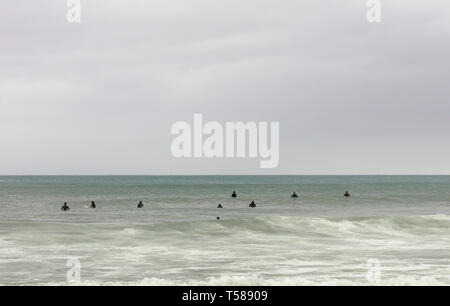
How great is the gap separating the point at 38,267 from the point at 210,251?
35.5 feet

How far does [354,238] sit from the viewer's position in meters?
43.1

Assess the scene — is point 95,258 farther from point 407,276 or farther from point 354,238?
point 354,238

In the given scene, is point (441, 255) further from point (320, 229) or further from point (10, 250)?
point (10, 250)

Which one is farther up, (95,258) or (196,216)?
(196,216)

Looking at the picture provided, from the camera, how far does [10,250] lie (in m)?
33.8

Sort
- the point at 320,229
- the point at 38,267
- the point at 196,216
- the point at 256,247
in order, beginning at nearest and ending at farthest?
the point at 38,267 → the point at 256,247 → the point at 320,229 → the point at 196,216

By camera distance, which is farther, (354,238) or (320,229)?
(320,229)

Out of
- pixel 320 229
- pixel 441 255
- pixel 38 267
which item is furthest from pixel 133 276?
pixel 320 229
